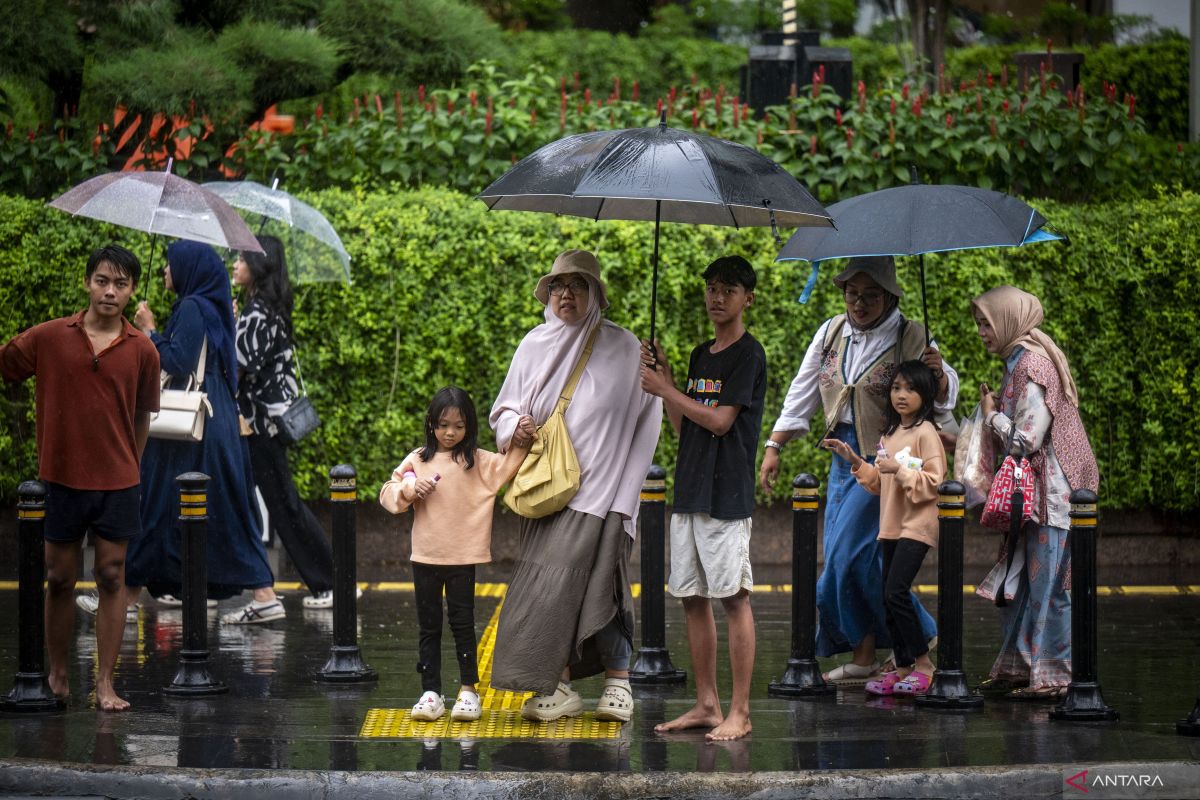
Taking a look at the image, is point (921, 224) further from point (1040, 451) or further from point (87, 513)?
point (87, 513)

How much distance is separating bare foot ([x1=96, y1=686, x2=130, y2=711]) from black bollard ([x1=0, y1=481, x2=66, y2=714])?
0.54ft

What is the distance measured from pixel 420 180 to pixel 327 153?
0.82 m

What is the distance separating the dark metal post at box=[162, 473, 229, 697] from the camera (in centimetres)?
769

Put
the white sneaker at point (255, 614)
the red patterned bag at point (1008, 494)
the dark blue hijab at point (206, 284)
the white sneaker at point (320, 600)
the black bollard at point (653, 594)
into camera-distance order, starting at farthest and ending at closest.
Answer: the white sneaker at point (320, 600), the white sneaker at point (255, 614), the dark blue hijab at point (206, 284), the black bollard at point (653, 594), the red patterned bag at point (1008, 494)

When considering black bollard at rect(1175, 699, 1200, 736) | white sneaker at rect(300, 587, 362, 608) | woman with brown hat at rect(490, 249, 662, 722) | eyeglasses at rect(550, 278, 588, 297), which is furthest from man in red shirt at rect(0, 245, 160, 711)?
black bollard at rect(1175, 699, 1200, 736)

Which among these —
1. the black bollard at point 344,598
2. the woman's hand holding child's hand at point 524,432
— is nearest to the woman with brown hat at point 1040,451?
the woman's hand holding child's hand at point 524,432

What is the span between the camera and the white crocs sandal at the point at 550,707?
706 cm

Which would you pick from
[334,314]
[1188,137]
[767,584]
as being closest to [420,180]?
[334,314]

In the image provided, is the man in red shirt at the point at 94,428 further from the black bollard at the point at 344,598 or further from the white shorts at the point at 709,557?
the white shorts at the point at 709,557

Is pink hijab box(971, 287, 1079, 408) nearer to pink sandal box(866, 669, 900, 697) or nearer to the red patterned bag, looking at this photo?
the red patterned bag

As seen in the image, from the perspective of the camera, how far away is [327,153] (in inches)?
503

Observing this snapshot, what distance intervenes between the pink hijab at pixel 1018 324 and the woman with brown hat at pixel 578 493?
5.83 ft

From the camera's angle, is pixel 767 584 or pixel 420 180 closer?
pixel 767 584

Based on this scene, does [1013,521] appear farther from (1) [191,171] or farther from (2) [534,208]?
(1) [191,171]
